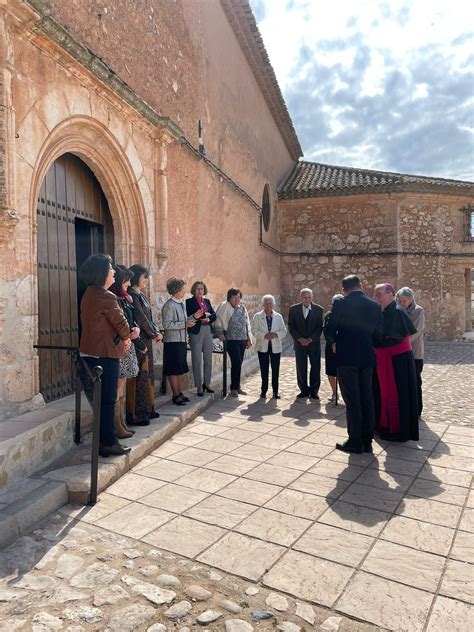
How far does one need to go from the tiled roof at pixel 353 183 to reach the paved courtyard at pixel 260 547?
1229 centimetres

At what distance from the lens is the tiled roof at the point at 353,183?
49.3 feet

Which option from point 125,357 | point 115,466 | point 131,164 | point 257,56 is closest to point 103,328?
point 125,357

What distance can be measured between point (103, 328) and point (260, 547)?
189cm

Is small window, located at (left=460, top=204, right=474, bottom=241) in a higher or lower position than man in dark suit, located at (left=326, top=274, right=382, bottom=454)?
higher

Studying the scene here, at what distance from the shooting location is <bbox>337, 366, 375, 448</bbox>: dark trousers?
4.25 meters

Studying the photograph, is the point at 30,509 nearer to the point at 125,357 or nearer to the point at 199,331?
the point at 125,357

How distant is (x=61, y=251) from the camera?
15.7 ft

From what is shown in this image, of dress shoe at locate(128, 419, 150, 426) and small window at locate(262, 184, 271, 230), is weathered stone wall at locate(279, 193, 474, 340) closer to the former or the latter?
small window at locate(262, 184, 271, 230)

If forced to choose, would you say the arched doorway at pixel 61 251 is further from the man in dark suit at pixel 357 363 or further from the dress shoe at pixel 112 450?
the man in dark suit at pixel 357 363

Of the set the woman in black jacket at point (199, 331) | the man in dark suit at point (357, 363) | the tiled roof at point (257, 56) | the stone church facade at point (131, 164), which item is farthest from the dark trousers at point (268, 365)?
the tiled roof at point (257, 56)

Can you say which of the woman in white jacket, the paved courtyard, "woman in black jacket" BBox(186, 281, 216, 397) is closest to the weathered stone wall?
A: the woman in white jacket

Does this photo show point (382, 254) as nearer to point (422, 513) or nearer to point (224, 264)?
point (224, 264)

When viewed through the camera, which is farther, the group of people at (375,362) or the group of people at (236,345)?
the group of people at (375,362)

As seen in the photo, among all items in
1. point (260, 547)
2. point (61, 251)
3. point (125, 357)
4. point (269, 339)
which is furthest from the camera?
point (269, 339)
